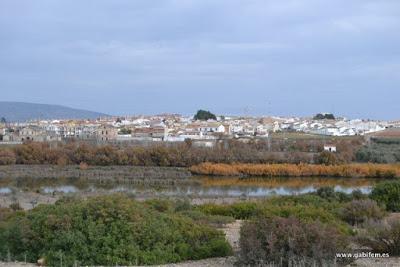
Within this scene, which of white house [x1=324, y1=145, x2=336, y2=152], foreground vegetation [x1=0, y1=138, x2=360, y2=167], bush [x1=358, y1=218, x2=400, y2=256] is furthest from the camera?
white house [x1=324, y1=145, x2=336, y2=152]

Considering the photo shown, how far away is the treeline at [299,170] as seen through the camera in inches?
2235

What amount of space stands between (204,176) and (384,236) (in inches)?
1869

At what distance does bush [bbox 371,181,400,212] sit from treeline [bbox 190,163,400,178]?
35.9 meters

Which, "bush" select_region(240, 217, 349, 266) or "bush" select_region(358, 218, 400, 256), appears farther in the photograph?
"bush" select_region(358, 218, 400, 256)

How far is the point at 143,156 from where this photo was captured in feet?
220

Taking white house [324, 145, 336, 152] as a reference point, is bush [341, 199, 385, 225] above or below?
above

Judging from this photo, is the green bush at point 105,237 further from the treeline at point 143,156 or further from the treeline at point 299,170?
the treeline at point 143,156

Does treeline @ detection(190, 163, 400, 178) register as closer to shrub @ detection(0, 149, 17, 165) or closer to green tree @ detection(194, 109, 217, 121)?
shrub @ detection(0, 149, 17, 165)

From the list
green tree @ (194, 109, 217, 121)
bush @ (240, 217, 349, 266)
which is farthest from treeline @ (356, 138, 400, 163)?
green tree @ (194, 109, 217, 121)

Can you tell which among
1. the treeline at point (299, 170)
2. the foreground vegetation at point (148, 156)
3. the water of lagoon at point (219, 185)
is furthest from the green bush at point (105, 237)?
the foreground vegetation at point (148, 156)

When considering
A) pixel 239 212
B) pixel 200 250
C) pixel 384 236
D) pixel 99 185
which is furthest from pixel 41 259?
pixel 99 185

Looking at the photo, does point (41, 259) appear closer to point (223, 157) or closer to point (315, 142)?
point (223, 157)

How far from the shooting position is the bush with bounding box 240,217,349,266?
923cm

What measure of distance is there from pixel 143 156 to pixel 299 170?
700 inches
